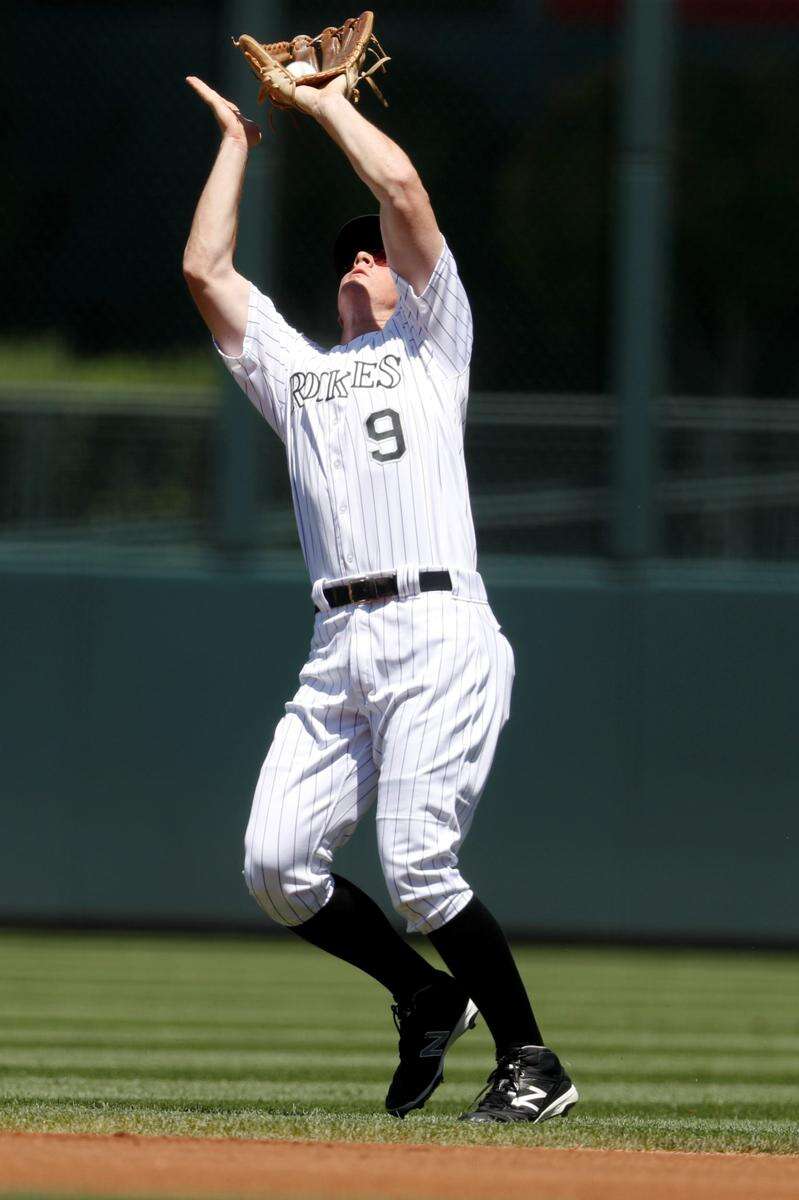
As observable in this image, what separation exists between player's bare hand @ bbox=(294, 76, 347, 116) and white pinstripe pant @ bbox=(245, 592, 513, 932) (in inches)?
37.6

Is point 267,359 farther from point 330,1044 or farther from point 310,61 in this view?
point 330,1044

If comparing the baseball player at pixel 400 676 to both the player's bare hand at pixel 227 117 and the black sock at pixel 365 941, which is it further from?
the player's bare hand at pixel 227 117

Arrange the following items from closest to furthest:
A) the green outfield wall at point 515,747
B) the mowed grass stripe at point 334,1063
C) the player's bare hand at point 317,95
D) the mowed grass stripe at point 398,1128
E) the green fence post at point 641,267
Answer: the mowed grass stripe at point 398,1128 → the player's bare hand at point 317,95 → the mowed grass stripe at point 334,1063 → the green outfield wall at point 515,747 → the green fence post at point 641,267

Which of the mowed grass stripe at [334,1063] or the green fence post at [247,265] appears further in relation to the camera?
the green fence post at [247,265]

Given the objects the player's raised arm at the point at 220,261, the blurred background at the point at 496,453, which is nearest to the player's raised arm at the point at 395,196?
the player's raised arm at the point at 220,261

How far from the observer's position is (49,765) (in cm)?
701

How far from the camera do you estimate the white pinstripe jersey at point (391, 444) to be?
3.37 m

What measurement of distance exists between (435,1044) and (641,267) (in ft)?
14.3

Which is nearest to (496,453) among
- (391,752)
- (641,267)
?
(641,267)

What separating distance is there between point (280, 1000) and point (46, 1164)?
9.57 feet

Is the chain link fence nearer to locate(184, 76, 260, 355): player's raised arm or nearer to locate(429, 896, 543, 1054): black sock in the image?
locate(184, 76, 260, 355): player's raised arm

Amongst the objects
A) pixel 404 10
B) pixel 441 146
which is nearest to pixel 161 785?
pixel 441 146

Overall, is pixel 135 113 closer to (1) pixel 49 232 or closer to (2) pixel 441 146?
(1) pixel 49 232

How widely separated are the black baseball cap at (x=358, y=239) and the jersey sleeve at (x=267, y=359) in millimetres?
190
